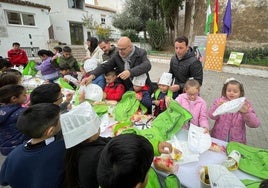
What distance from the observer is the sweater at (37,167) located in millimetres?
1215

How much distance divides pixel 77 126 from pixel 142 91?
1.56 metres

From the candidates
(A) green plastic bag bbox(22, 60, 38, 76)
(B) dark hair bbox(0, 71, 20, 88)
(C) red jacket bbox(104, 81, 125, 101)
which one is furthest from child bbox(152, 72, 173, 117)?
(A) green plastic bag bbox(22, 60, 38, 76)

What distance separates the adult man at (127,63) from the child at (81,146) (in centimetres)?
124

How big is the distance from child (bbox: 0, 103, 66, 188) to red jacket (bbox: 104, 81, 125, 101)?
5.14 feet

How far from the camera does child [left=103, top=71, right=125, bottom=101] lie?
2.88 m

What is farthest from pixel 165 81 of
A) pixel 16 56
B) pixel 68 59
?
pixel 16 56

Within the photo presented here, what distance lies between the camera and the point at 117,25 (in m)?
16.5

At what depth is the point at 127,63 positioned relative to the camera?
108 inches

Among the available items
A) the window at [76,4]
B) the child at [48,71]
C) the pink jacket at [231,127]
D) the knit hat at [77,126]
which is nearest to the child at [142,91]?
the pink jacket at [231,127]

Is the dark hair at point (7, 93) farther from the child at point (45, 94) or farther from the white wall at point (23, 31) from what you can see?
the white wall at point (23, 31)

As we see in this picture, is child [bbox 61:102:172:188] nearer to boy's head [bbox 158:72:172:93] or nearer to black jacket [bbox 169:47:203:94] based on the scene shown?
boy's head [bbox 158:72:172:93]

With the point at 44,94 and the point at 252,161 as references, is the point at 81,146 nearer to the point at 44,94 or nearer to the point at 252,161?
the point at 44,94

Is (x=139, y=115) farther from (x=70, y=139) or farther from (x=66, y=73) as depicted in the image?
(x=66, y=73)

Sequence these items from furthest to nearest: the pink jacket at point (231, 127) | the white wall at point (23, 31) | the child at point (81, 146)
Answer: the white wall at point (23, 31)
the pink jacket at point (231, 127)
the child at point (81, 146)
